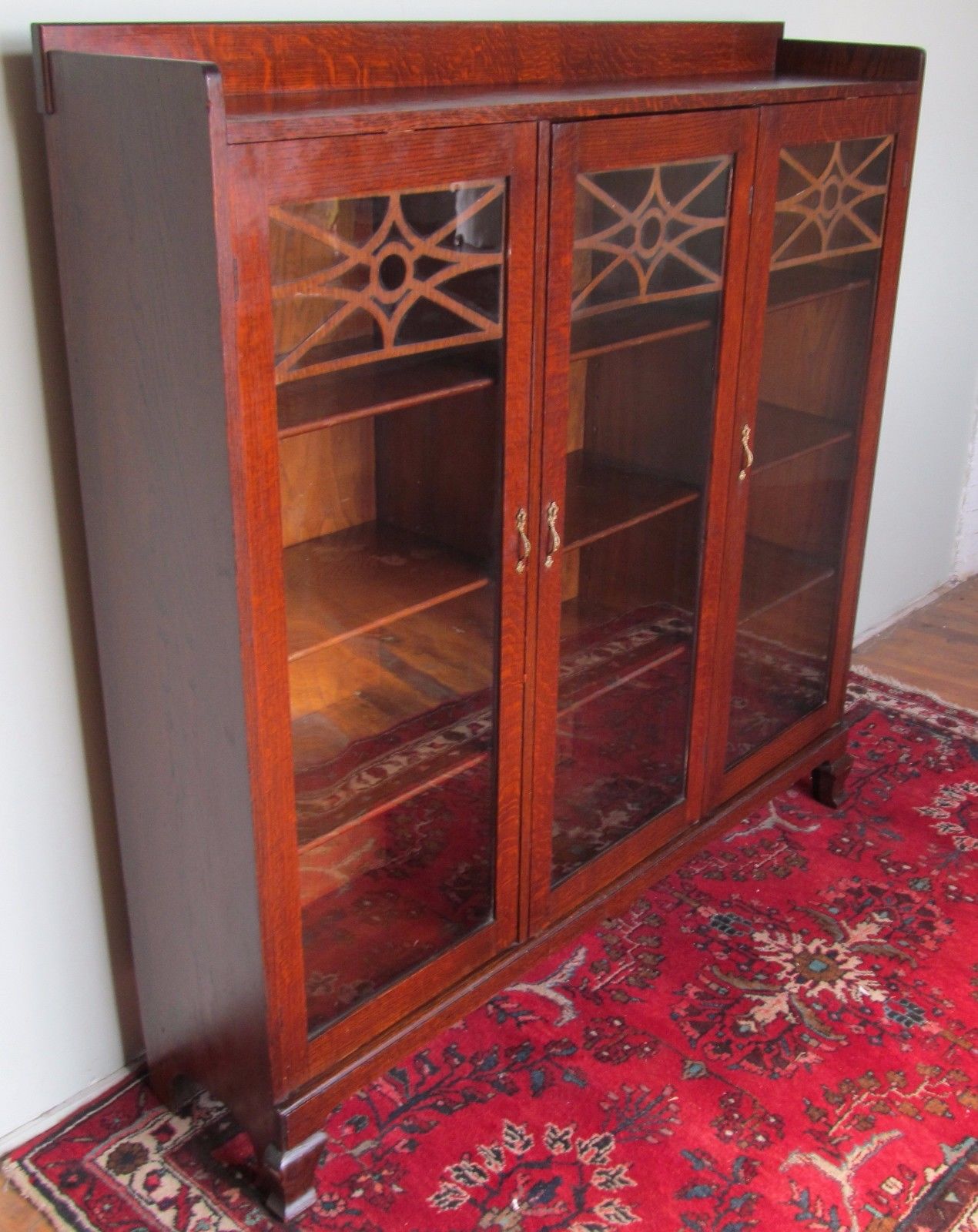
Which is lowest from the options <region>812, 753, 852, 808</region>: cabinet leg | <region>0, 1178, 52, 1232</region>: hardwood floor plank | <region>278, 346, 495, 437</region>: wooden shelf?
<region>0, 1178, 52, 1232</region>: hardwood floor plank

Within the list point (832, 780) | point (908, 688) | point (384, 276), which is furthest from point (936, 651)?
point (384, 276)

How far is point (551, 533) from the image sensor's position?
1.23 m

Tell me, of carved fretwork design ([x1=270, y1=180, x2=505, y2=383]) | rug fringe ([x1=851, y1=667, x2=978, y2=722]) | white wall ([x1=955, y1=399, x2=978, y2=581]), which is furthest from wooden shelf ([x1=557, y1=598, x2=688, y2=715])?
white wall ([x1=955, y1=399, x2=978, y2=581])

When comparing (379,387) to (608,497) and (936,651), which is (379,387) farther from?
(936,651)

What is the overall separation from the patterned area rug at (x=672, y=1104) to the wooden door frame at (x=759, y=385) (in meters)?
0.21

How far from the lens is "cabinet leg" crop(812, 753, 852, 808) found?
1.88 m

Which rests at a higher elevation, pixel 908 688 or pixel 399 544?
pixel 399 544

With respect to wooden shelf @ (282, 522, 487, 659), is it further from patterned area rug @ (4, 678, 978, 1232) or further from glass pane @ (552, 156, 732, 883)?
patterned area rug @ (4, 678, 978, 1232)

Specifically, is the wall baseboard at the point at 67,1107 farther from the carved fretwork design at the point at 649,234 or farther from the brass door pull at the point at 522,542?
the carved fretwork design at the point at 649,234

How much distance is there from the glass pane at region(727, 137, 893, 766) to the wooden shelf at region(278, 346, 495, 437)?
0.47 meters

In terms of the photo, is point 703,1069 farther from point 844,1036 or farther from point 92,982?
point 92,982

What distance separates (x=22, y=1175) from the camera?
1.28 metres

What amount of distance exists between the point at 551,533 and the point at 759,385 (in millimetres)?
373

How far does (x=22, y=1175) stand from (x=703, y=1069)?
727 millimetres
